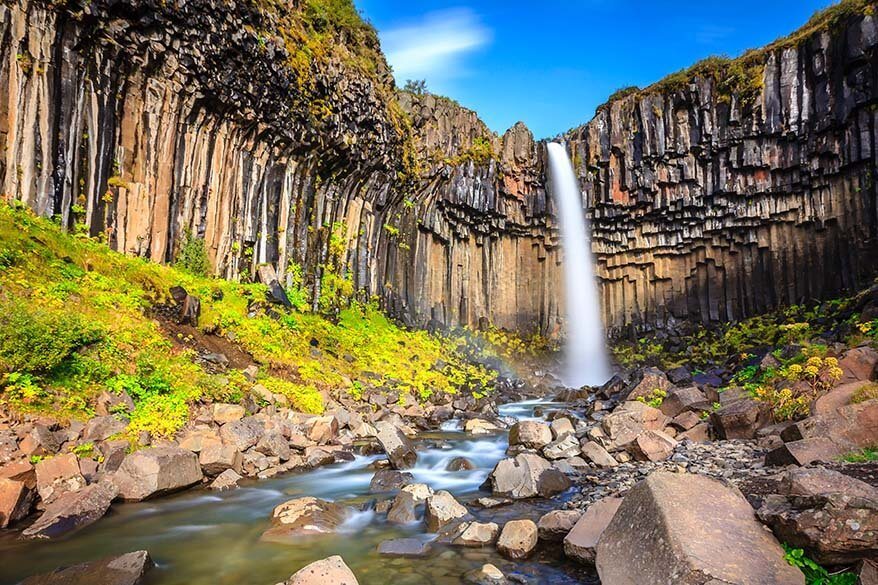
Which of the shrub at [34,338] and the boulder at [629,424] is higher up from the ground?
the shrub at [34,338]

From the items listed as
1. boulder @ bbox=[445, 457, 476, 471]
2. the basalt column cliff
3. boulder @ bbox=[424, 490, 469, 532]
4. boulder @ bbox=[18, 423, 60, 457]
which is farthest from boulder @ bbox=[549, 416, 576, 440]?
the basalt column cliff

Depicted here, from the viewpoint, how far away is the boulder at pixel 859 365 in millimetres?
10734

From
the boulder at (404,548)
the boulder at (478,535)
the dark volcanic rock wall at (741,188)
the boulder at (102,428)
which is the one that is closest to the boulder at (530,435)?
the boulder at (478,535)

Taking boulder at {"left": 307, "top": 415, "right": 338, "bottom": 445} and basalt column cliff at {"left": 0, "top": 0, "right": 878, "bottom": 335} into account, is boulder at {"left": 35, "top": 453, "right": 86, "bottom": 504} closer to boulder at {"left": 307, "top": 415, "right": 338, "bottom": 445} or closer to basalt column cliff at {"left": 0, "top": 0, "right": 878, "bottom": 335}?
boulder at {"left": 307, "top": 415, "right": 338, "bottom": 445}

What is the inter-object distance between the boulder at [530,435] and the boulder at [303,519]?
5.91m

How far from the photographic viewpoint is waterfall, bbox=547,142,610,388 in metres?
33.8

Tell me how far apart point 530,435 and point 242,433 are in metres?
7.06

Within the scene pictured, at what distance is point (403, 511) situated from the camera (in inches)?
308

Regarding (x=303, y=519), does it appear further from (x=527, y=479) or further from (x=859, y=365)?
(x=859, y=365)

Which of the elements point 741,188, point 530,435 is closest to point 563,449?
point 530,435

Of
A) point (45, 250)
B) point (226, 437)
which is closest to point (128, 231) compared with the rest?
point (45, 250)

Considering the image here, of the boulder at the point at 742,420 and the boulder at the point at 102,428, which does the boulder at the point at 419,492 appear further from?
the boulder at the point at 742,420

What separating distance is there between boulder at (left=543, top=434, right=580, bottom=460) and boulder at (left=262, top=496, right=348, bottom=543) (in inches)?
206

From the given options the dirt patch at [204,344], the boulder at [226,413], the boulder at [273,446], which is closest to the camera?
the boulder at [273,446]
